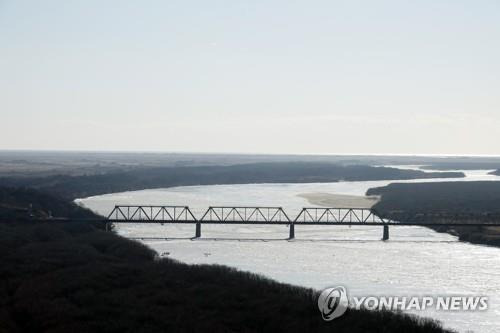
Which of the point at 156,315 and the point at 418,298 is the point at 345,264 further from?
the point at 156,315

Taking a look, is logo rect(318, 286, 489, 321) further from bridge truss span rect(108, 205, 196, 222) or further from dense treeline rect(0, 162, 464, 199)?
dense treeline rect(0, 162, 464, 199)

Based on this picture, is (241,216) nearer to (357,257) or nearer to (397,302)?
(357,257)

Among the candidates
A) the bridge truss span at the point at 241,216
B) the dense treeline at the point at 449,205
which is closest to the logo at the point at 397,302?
the dense treeline at the point at 449,205

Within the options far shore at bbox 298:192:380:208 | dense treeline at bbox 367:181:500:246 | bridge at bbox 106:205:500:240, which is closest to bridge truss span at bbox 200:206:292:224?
bridge at bbox 106:205:500:240

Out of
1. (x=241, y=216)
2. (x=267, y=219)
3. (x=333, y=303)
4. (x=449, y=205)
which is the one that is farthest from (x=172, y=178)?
(x=333, y=303)

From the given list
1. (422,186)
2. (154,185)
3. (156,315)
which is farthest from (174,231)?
(154,185)
